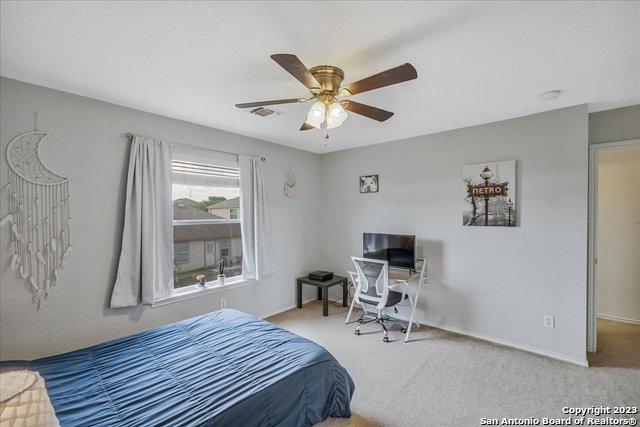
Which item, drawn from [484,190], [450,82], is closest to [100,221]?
[450,82]

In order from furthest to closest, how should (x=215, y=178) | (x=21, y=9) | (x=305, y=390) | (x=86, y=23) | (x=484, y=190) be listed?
1. (x=215, y=178)
2. (x=484, y=190)
3. (x=305, y=390)
4. (x=86, y=23)
5. (x=21, y=9)

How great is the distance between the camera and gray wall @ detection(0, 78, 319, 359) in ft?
6.85

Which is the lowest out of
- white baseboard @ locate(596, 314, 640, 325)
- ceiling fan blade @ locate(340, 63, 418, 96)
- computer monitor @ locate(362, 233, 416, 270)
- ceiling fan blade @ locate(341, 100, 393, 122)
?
white baseboard @ locate(596, 314, 640, 325)

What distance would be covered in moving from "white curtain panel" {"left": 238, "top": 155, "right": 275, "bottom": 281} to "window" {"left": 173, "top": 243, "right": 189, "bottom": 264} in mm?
665

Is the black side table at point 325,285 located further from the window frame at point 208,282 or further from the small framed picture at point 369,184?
the small framed picture at point 369,184

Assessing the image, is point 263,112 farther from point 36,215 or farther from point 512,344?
point 512,344

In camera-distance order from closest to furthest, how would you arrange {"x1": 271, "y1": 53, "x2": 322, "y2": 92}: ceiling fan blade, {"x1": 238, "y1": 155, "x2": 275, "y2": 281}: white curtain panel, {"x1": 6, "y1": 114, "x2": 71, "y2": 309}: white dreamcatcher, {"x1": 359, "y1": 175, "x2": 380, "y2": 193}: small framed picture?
{"x1": 271, "y1": 53, "x2": 322, "y2": 92}: ceiling fan blade, {"x1": 6, "y1": 114, "x2": 71, "y2": 309}: white dreamcatcher, {"x1": 238, "y1": 155, "x2": 275, "y2": 281}: white curtain panel, {"x1": 359, "y1": 175, "x2": 380, "y2": 193}: small framed picture

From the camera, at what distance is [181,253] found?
3238mm

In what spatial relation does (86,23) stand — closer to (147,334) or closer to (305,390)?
(147,334)

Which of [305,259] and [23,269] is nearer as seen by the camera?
[23,269]

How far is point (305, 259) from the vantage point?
4.53 metres

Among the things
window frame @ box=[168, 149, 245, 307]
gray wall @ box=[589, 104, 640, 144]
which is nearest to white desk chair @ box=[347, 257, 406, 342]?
window frame @ box=[168, 149, 245, 307]

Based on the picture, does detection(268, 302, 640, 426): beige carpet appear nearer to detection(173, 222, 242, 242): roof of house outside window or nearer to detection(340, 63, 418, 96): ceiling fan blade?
detection(173, 222, 242, 242): roof of house outside window

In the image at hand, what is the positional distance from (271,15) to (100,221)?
224 centimetres
